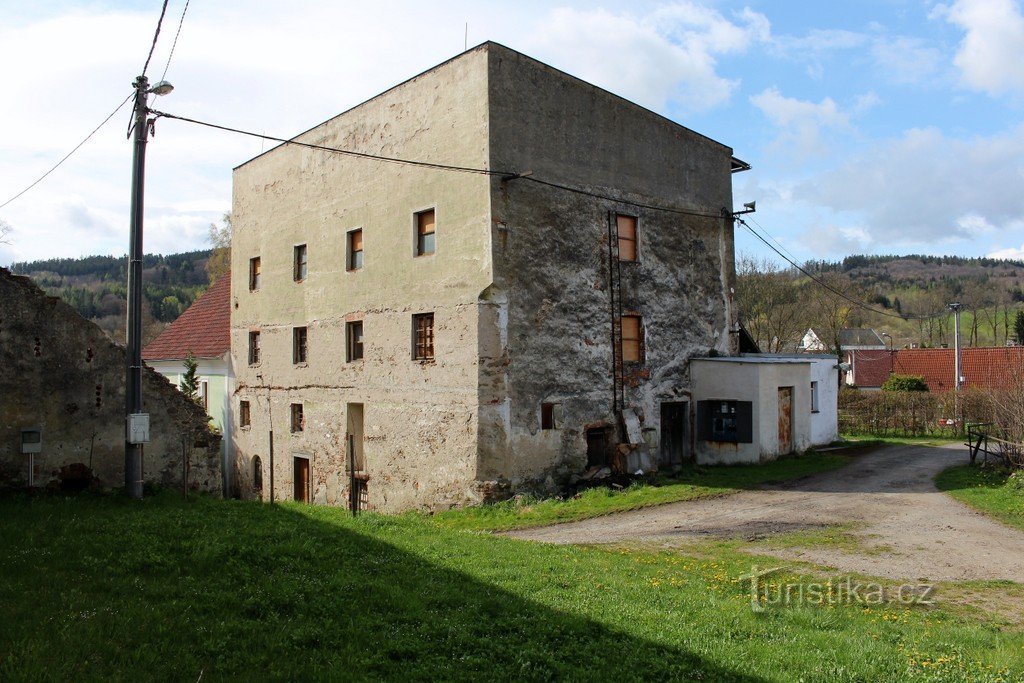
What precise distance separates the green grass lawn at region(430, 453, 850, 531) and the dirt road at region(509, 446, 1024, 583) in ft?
1.66

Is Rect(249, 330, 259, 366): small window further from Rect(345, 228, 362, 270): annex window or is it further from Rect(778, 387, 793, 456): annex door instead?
Rect(778, 387, 793, 456): annex door

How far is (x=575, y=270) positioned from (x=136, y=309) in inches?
408

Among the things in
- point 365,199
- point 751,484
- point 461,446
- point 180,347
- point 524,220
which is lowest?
point 751,484

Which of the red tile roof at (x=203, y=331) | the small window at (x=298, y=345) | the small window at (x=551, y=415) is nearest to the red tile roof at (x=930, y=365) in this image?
the small window at (x=551, y=415)

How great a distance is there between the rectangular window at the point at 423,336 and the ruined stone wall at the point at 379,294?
21 centimetres

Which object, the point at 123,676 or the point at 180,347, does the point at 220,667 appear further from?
the point at 180,347

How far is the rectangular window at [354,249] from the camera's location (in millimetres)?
20156

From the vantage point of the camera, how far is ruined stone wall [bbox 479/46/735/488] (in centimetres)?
1627

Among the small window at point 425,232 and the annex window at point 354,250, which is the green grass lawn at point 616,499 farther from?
the annex window at point 354,250

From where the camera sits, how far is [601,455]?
60.2 feet

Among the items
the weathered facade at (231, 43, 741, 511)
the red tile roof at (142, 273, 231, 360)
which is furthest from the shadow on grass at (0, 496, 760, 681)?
the red tile roof at (142, 273, 231, 360)

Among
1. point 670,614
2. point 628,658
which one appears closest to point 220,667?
point 628,658

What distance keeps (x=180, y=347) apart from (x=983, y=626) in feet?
93.3

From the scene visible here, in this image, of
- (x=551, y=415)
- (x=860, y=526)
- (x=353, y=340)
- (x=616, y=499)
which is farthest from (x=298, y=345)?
(x=860, y=526)
